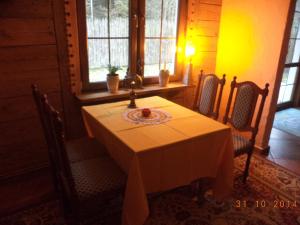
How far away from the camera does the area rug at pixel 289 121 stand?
365cm

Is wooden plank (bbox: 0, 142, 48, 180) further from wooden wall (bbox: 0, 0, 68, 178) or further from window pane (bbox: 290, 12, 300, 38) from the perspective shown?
window pane (bbox: 290, 12, 300, 38)

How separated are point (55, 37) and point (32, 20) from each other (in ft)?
0.70

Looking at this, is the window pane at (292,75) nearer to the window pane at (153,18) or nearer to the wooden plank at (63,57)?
the window pane at (153,18)

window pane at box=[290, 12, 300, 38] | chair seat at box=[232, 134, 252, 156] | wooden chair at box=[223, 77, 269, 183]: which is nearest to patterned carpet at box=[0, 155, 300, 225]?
wooden chair at box=[223, 77, 269, 183]

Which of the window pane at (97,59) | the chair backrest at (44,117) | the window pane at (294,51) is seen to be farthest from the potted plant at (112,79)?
the window pane at (294,51)

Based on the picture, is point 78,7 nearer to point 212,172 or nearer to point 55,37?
point 55,37

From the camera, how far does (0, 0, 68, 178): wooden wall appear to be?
6.50ft

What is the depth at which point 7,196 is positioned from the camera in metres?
2.08

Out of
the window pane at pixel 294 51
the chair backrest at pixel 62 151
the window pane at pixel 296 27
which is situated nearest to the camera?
the chair backrest at pixel 62 151

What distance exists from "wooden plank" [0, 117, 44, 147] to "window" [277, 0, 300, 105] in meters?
3.80

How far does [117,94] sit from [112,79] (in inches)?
6.1

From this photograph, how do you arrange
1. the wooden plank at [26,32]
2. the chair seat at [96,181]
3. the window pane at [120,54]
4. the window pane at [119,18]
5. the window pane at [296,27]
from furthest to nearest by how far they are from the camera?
the window pane at [296,27]
the window pane at [120,54]
the window pane at [119,18]
the wooden plank at [26,32]
the chair seat at [96,181]

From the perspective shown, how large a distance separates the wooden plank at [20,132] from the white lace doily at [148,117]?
904 mm

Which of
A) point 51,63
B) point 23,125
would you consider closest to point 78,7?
point 51,63
